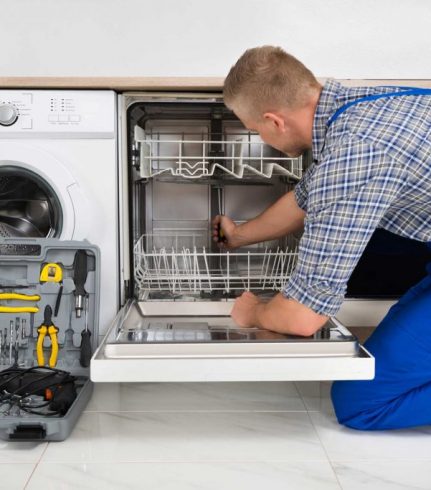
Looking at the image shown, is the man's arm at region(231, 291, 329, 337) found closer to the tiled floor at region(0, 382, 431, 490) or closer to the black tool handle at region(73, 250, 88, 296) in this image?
the tiled floor at region(0, 382, 431, 490)

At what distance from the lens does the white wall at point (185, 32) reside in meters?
2.69

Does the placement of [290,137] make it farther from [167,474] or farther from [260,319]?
[167,474]

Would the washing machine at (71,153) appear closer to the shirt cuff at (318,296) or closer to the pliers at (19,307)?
the pliers at (19,307)

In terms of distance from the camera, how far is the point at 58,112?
175cm

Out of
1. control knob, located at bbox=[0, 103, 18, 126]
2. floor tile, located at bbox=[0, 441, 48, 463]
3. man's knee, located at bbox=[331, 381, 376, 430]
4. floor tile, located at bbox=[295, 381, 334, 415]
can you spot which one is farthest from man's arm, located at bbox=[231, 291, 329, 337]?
control knob, located at bbox=[0, 103, 18, 126]

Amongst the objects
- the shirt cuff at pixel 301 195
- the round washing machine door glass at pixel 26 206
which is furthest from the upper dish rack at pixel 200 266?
the round washing machine door glass at pixel 26 206

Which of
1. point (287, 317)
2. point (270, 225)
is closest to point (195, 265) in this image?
point (270, 225)

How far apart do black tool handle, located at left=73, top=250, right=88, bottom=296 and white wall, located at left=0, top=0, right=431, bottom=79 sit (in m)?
1.28

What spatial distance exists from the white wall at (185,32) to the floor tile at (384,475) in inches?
74.2

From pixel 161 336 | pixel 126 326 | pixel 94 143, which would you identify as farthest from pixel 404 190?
pixel 94 143

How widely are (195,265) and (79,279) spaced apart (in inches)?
15.1

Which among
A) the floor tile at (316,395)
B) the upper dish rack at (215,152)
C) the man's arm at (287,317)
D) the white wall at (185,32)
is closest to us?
the man's arm at (287,317)

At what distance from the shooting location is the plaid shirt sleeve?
1216 millimetres

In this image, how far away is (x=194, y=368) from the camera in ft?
4.28
